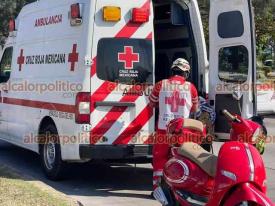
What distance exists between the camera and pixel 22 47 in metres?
9.41

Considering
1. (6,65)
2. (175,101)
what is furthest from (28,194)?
(6,65)

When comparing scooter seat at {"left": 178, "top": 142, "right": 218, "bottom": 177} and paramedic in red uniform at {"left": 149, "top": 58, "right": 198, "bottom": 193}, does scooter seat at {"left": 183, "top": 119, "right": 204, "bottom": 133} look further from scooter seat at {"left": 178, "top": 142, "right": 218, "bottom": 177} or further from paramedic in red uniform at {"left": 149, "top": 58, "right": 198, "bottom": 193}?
paramedic in red uniform at {"left": 149, "top": 58, "right": 198, "bottom": 193}

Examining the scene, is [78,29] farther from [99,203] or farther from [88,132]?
[99,203]

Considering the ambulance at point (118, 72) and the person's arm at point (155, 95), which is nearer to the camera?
the person's arm at point (155, 95)

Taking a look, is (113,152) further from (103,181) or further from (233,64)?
(233,64)

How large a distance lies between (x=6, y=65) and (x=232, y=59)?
450 cm

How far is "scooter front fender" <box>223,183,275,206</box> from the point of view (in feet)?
13.0

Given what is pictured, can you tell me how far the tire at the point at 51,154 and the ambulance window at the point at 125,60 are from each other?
1296 mm

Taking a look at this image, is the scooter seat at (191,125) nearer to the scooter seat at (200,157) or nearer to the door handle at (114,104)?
the scooter seat at (200,157)

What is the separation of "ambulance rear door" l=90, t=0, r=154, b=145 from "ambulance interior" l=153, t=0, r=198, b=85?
2.31ft

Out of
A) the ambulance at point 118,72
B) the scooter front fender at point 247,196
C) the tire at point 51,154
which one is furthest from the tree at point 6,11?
the scooter front fender at point 247,196

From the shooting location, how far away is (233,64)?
757 centimetres

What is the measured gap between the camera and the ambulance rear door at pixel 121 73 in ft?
24.2

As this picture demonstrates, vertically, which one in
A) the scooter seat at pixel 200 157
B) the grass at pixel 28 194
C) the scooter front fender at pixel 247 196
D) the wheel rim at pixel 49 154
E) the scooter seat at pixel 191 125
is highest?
the scooter seat at pixel 191 125
